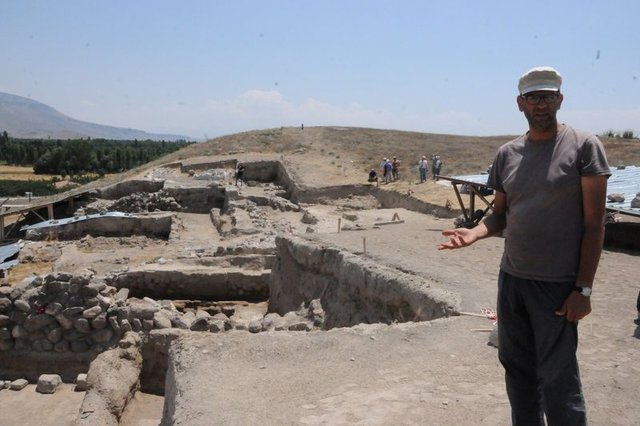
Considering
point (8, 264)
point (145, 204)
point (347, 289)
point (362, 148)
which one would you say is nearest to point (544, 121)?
point (347, 289)

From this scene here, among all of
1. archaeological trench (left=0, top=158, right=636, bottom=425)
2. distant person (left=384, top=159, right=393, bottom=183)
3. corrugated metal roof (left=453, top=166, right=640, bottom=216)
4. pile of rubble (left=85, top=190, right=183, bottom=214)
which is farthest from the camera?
distant person (left=384, top=159, right=393, bottom=183)

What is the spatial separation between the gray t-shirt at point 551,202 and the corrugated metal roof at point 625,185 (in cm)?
768

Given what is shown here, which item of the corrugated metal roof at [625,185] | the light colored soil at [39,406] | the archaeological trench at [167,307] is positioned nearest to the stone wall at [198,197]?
the archaeological trench at [167,307]

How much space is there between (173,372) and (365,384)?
180 centimetres

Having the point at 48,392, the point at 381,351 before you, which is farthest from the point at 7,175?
the point at 381,351

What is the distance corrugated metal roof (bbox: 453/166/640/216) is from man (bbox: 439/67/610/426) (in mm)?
7648

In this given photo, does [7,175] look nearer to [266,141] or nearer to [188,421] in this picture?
[266,141]

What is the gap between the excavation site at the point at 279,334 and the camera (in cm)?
419

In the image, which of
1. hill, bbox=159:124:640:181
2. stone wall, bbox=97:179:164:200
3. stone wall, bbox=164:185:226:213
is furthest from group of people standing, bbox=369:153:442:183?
stone wall, bbox=97:179:164:200

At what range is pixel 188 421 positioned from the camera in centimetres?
397

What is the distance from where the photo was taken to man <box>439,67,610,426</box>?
2.56 m

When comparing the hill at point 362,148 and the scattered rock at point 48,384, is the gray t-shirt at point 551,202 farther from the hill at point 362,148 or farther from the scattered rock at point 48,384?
the hill at point 362,148

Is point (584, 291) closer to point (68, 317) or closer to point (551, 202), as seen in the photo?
point (551, 202)

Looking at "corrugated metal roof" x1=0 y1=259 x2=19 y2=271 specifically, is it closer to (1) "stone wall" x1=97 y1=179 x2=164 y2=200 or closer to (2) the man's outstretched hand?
(1) "stone wall" x1=97 y1=179 x2=164 y2=200
